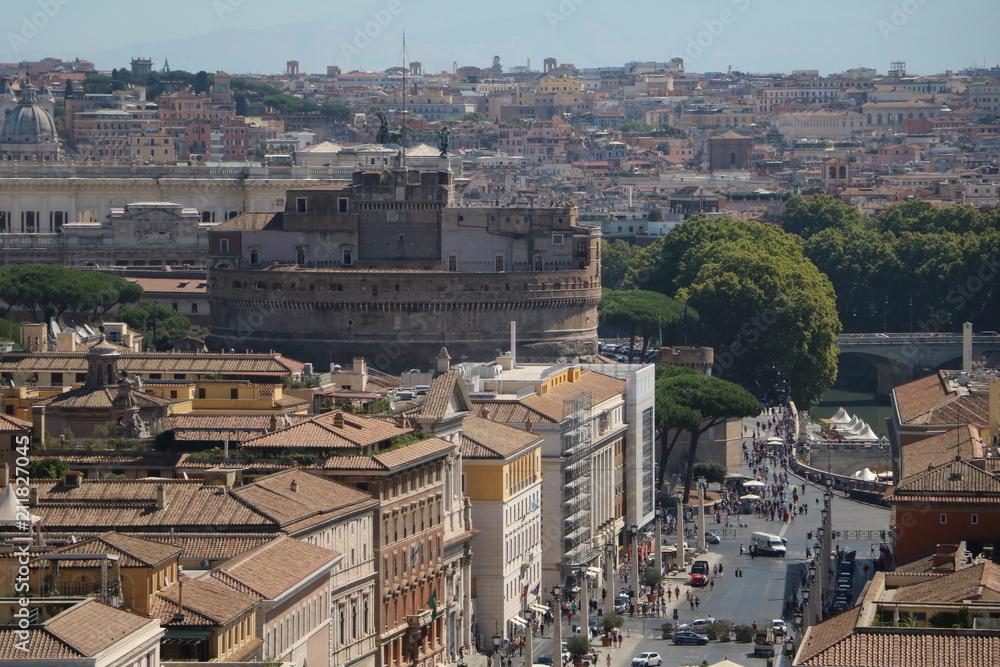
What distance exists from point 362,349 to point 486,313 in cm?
495

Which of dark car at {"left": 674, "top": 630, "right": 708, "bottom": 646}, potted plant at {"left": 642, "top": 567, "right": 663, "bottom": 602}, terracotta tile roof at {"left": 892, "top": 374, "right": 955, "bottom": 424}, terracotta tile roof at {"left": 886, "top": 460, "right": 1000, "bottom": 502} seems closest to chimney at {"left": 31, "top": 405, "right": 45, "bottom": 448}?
dark car at {"left": 674, "top": 630, "right": 708, "bottom": 646}

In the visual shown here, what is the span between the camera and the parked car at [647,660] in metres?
68.3

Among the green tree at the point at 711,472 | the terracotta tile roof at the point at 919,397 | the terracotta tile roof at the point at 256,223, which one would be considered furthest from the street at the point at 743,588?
the terracotta tile roof at the point at 256,223

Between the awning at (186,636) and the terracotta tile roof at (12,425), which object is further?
the terracotta tile roof at (12,425)

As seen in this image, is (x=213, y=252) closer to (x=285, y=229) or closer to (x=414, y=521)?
(x=285, y=229)

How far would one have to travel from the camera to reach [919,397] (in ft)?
300

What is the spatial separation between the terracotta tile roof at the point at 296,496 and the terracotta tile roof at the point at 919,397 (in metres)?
26.4

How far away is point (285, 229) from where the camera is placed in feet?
418

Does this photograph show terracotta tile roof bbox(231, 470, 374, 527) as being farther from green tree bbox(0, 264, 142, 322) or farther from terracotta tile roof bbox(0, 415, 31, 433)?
green tree bbox(0, 264, 142, 322)

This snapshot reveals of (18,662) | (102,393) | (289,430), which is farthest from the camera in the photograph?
(102,393)

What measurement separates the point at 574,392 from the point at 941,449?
15.2m

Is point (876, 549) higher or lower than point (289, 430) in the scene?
lower

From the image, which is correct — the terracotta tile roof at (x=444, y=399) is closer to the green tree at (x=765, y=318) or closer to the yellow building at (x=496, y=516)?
the yellow building at (x=496, y=516)

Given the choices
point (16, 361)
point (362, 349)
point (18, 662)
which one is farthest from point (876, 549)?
point (18, 662)
